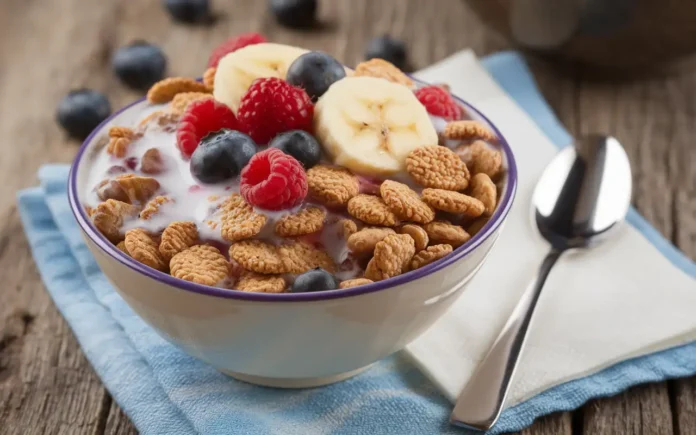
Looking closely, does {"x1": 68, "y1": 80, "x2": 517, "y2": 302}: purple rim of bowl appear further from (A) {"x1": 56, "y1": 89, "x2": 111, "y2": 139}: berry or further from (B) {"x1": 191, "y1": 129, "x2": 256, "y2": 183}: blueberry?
(A) {"x1": 56, "y1": 89, "x2": 111, "y2": 139}: berry

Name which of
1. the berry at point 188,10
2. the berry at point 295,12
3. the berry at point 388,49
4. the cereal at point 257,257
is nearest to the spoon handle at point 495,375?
the cereal at point 257,257

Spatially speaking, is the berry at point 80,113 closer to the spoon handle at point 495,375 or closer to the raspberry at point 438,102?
the raspberry at point 438,102

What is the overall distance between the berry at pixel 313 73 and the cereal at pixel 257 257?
276 mm

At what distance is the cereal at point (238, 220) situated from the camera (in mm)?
990

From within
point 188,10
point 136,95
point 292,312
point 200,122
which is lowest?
point 136,95

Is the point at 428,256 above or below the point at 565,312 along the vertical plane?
above

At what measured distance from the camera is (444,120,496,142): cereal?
1.17 meters

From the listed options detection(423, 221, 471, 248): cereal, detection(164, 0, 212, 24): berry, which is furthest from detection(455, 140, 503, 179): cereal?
detection(164, 0, 212, 24): berry

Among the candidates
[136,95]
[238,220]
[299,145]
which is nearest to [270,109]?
[299,145]

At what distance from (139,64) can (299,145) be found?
0.99m

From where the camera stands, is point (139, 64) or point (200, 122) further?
point (139, 64)

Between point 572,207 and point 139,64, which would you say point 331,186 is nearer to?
point 572,207

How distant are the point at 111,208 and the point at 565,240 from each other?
753 millimetres

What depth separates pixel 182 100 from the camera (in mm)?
1219
